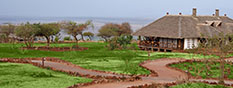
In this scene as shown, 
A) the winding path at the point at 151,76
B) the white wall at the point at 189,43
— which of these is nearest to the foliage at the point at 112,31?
the white wall at the point at 189,43

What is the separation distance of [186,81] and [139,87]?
309 cm

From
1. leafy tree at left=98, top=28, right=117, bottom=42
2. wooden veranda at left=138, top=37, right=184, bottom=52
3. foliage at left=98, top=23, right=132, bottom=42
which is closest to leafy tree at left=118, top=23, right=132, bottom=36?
foliage at left=98, top=23, right=132, bottom=42

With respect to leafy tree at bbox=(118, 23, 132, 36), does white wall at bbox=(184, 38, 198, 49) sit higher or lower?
lower

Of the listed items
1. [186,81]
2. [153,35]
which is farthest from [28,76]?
[153,35]

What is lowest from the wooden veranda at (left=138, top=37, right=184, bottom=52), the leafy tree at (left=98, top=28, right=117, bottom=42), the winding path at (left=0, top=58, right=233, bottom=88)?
the winding path at (left=0, top=58, right=233, bottom=88)

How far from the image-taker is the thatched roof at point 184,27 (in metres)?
43.1

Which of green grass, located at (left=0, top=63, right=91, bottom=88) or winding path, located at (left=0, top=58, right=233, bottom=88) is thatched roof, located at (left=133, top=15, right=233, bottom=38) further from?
green grass, located at (left=0, top=63, right=91, bottom=88)

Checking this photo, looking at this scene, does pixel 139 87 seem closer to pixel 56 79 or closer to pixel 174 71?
pixel 56 79

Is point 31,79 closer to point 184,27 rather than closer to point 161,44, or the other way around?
point 161,44

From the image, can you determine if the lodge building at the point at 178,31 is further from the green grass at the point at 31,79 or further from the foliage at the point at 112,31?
the green grass at the point at 31,79

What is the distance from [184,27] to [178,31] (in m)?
1.70

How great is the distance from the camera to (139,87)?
16.1m

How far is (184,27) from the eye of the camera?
44125mm

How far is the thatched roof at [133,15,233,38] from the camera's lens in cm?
4306
